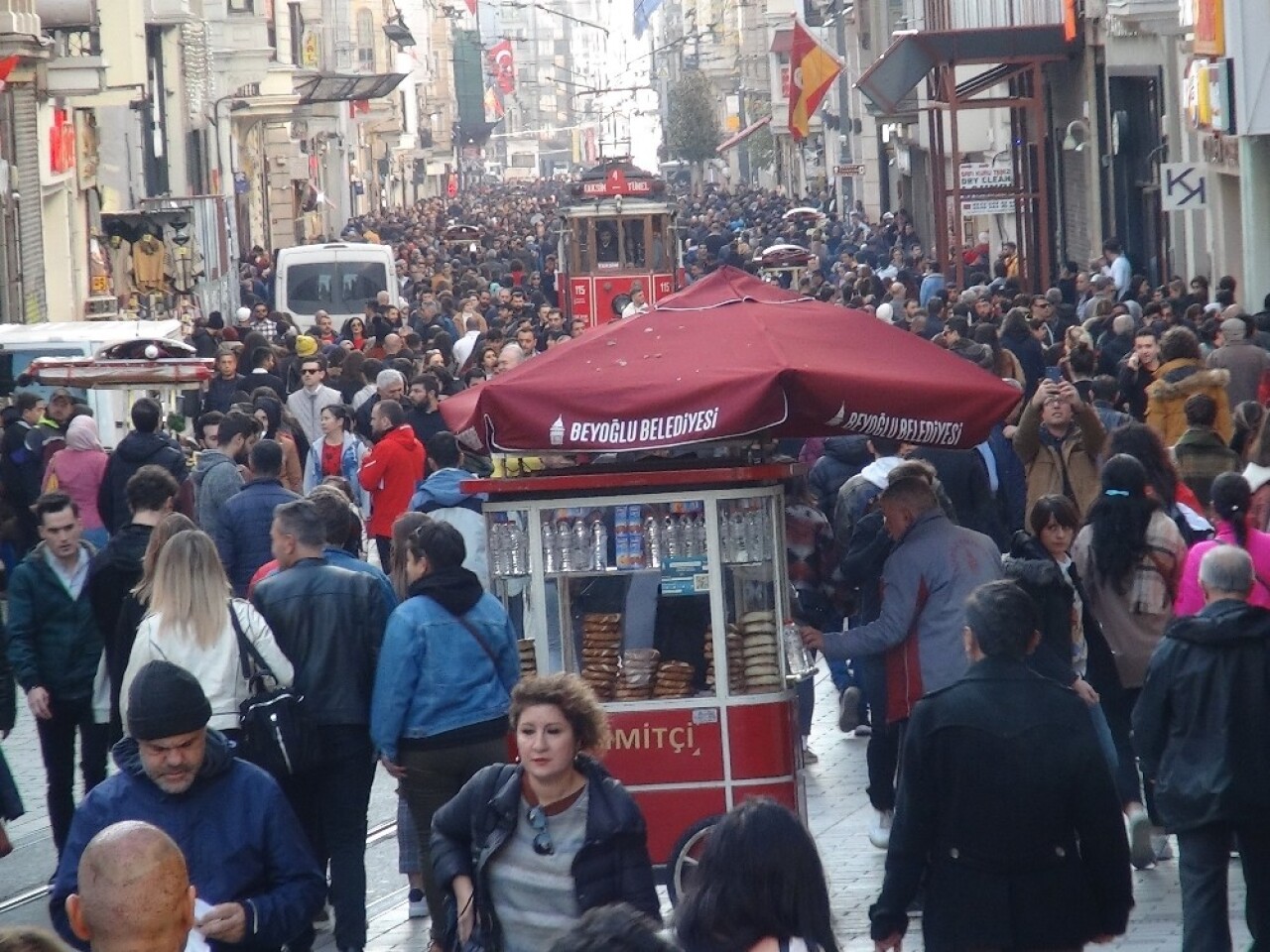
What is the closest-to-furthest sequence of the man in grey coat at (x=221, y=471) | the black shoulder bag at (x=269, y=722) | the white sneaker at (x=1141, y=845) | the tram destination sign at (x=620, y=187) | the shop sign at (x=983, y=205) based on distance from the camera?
the black shoulder bag at (x=269, y=722), the white sneaker at (x=1141, y=845), the man in grey coat at (x=221, y=471), the shop sign at (x=983, y=205), the tram destination sign at (x=620, y=187)

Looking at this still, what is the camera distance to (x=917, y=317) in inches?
775

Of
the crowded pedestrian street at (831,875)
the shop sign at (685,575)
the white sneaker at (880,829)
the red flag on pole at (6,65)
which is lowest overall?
the crowded pedestrian street at (831,875)

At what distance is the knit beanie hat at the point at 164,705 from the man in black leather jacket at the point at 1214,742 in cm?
294

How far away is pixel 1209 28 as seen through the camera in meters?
23.0

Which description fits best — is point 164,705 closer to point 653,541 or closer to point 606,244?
point 653,541

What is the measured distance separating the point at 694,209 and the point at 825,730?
65948mm

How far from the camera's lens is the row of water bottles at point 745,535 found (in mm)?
7805

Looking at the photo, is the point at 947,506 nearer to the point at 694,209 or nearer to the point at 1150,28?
the point at 1150,28

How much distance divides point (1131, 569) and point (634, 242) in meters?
27.7

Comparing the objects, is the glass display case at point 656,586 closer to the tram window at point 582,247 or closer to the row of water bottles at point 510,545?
the row of water bottles at point 510,545

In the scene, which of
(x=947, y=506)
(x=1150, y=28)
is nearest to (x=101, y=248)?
(x=1150, y=28)

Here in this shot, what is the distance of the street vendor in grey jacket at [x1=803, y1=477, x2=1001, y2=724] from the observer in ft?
26.5

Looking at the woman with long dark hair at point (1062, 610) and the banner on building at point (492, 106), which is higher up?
the banner on building at point (492, 106)

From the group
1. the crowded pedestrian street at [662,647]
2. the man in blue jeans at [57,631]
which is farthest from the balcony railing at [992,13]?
the man in blue jeans at [57,631]
